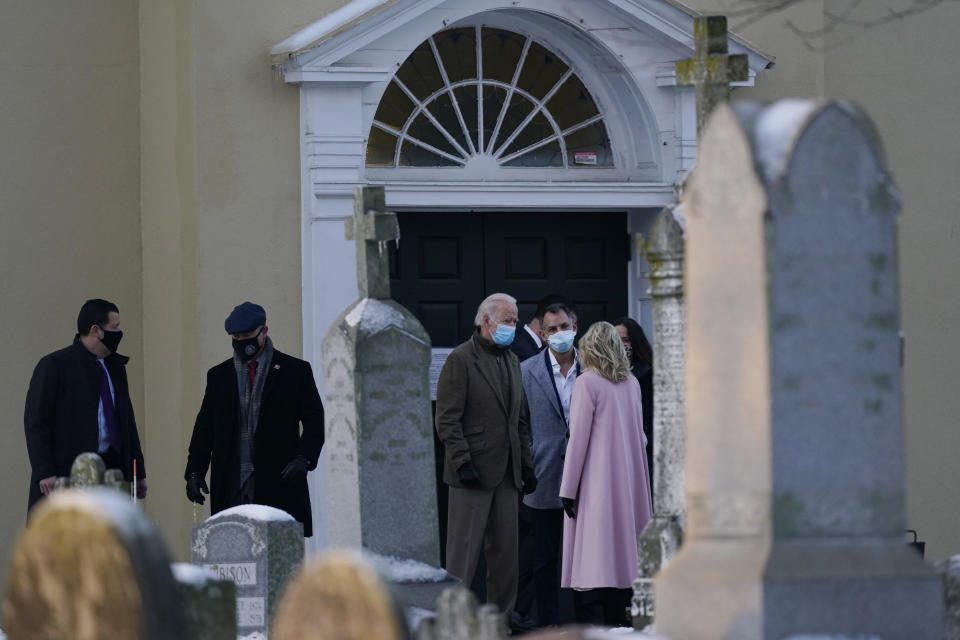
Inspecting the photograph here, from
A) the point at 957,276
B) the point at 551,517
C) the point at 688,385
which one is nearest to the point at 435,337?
the point at 551,517

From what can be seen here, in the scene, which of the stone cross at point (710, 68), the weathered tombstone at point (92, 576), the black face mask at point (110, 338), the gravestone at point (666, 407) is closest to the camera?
the weathered tombstone at point (92, 576)

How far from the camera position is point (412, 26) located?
13.0m

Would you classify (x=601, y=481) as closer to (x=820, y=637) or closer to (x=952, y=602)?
(x=952, y=602)

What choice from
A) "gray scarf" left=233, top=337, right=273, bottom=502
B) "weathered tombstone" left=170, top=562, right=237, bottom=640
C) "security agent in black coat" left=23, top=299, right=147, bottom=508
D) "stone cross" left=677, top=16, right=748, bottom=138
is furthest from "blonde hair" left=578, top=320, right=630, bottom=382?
"weathered tombstone" left=170, top=562, right=237, bottom=640

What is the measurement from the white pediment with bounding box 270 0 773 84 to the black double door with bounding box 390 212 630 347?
1.25 m

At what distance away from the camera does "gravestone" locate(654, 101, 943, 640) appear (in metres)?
5.58

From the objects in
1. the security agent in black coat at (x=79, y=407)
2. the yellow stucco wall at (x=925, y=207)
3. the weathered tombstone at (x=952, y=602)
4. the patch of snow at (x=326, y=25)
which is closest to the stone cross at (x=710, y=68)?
the weathered tombstone at (x=952, y=602)

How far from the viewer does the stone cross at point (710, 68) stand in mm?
8750

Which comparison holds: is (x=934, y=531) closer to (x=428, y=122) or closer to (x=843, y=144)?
(x=428, y=122)

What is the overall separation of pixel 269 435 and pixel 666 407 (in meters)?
2.68

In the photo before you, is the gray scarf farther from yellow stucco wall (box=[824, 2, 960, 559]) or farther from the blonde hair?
yellow stucco wall (box=[824, 2, 960, 559])

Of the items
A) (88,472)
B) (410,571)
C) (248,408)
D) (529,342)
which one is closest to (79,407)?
(248,408)

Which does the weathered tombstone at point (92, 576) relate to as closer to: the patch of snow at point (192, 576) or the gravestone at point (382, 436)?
the patch of snow at point (192, 576)

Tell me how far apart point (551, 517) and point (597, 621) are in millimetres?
669
